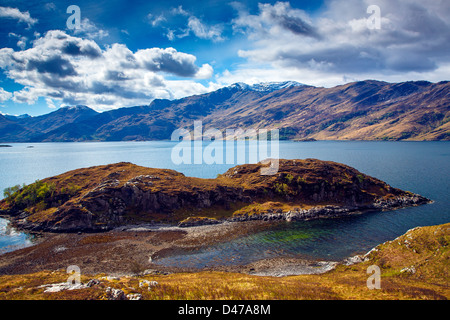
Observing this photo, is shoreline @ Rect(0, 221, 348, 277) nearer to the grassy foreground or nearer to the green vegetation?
the grassy foreground

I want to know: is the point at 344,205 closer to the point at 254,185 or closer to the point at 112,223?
the point at 254,185

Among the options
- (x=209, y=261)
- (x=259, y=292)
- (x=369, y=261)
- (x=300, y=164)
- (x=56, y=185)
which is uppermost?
(x=300, y=164)

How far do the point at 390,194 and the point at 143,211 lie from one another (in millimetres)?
117976

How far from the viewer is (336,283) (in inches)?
1815

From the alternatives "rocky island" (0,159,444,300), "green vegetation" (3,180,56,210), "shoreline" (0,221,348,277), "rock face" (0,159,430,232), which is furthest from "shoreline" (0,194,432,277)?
"green vegetation" (3,180,56,210)

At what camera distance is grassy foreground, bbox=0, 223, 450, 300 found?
3730 cm

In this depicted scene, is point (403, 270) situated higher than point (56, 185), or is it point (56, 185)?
point (56, 185)

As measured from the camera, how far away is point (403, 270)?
49719mm

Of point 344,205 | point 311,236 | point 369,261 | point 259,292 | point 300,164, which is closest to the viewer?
point 259,292

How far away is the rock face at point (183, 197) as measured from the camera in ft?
319

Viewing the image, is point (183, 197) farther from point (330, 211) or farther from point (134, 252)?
point (330, 211)

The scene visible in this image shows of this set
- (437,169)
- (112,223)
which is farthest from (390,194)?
(112,223)

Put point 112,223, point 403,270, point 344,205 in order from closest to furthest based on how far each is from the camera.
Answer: point 403,270
point 112,223
point 344,205

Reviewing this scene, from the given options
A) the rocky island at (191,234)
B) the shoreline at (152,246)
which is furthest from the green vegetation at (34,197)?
the shoreline at (152,246)
